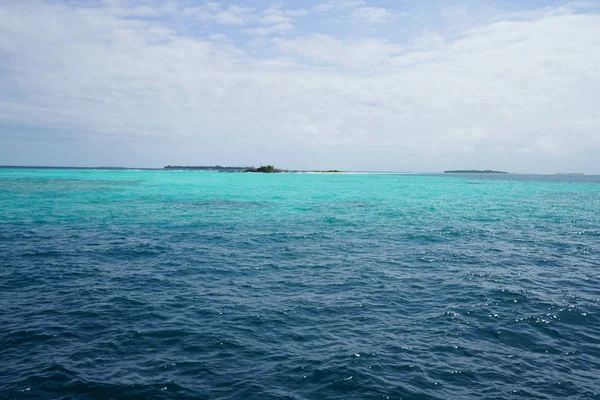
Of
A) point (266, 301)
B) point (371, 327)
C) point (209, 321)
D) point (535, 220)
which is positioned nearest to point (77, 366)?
point (209, 321)

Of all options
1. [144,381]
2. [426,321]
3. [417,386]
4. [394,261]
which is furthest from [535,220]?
[144,381]

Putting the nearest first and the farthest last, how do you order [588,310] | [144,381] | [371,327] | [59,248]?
[144,381], [371,327], [588,310], [59,248]

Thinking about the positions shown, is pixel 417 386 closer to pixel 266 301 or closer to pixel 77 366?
pixel 266 301

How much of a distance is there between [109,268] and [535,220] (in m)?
43.6

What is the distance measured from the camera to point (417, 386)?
1077 centimetres

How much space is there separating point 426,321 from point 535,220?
120 ft

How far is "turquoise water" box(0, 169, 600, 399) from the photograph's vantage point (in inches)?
428

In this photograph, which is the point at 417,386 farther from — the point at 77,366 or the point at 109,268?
the point at 109,268

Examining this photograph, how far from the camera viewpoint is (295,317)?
15203mm

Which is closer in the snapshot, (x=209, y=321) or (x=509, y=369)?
(x=509, y=369)

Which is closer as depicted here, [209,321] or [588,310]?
[209,321]

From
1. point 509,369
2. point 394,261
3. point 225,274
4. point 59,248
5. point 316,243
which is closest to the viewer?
point 509,369

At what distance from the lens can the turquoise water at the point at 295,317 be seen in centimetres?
1086

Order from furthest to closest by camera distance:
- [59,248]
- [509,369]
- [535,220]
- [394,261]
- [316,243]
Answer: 1. [535,220]
2. [316,243]
3. [59,248]
4. [394,261]
5. [509,369]
